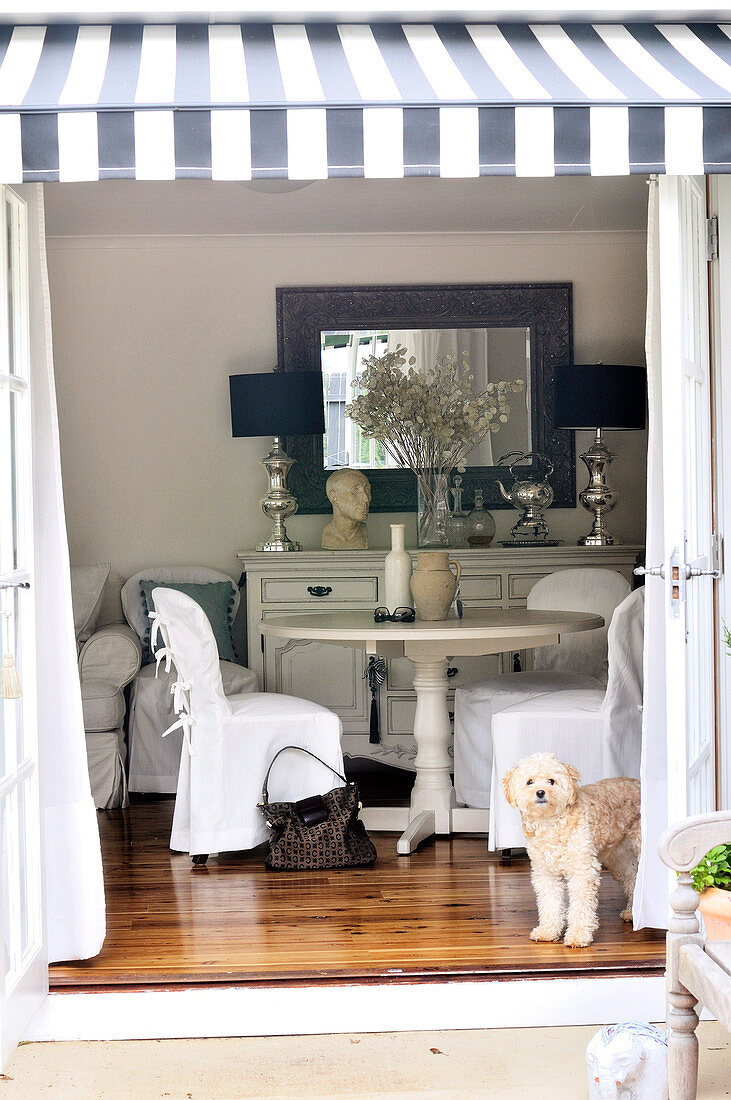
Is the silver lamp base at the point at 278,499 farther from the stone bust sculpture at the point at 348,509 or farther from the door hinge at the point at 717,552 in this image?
the door hinge at the point at 717,552

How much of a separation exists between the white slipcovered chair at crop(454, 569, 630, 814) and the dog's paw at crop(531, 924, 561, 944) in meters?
1.18

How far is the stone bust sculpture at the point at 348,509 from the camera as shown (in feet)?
17.6

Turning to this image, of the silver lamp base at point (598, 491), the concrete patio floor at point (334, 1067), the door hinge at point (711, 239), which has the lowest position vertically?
the concrete patio floor at point (334, 1067)

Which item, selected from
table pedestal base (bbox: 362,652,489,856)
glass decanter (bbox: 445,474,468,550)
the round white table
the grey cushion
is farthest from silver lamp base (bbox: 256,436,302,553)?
table pedestal base (bbox: 362,652,489,856)

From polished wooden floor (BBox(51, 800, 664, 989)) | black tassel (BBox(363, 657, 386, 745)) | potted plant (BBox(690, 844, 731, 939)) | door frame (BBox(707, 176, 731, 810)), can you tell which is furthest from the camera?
black tassel (BBox(363, 657, 386, 745))

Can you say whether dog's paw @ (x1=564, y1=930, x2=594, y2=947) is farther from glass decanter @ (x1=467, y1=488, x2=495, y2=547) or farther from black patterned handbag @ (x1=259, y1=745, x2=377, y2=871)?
glass decanter @ (x1=467, y1=488, x2=495, y2=547)

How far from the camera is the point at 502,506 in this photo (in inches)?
222

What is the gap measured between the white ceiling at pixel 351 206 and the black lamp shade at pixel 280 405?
2.60 feet

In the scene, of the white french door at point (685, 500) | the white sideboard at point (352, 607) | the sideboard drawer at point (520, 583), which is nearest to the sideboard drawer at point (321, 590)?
the white sideboard at point (352, 607)

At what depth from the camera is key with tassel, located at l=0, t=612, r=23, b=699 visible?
249 cm

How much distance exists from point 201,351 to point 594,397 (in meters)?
2.01

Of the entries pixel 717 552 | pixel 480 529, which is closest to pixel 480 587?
pixel 480 529

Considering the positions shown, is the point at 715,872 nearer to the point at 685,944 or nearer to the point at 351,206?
the point at 685,944

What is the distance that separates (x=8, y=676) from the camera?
2.50 metres
